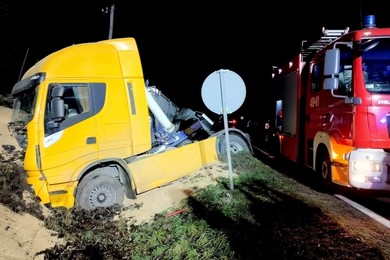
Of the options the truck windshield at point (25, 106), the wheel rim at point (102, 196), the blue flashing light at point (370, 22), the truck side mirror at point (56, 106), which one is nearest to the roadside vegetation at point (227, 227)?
the wheel rim at point (102, 196)

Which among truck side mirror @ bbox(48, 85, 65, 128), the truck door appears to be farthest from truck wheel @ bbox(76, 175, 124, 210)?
truck side mirror @ bbox(48, 85, 65, 128)

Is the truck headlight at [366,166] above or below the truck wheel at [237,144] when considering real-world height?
above

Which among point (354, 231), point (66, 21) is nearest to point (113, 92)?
point (354, 231)

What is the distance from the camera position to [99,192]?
652cm

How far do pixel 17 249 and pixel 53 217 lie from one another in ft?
4.22

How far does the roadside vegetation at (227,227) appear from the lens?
409 centimetres

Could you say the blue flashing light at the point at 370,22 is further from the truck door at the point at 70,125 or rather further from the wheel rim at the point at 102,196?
the wheel rim at the point at 102,196

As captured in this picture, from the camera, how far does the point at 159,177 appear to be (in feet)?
23.6

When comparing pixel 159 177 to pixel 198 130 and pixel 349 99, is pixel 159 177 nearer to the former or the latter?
pixel 198 130

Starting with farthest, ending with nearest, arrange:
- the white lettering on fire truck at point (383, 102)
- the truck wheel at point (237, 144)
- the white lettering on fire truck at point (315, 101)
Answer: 1. the truck wheel at point (237, 144)
2. the white lettering on fire truck at point (315, 101)
3. the white lettering on fire truck at point (383, 102)

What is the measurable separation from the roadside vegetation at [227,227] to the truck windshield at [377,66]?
1.95 metres

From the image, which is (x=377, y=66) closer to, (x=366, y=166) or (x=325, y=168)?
(x=366, y=166)

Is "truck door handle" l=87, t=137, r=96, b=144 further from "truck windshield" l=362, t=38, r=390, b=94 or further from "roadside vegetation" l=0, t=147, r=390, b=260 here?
"truck windshield" l=362, t=38, r=390, b=94

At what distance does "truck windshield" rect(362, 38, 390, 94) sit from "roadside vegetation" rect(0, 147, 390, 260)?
76.9 inches
